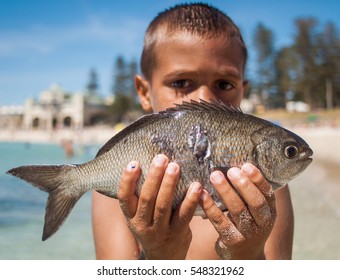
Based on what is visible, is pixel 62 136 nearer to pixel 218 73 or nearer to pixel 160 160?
pixel 218 73

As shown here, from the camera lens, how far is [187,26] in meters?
2.61

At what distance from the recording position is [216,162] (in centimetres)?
181

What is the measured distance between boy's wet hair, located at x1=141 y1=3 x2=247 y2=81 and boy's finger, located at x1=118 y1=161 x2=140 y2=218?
1.09 meters

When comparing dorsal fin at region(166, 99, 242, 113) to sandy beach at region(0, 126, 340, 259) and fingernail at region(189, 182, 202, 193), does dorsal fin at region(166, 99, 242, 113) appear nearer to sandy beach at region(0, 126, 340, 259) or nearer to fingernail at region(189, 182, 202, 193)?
fingernail at region(189, 182, 202, 193)

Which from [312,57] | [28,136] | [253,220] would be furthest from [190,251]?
[28,136]

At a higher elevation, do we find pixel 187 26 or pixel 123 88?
pixel 123 88

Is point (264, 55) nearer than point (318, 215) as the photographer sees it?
No

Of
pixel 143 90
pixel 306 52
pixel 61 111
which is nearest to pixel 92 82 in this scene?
pixel 61 111

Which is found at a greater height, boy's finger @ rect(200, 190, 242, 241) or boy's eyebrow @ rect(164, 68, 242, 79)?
boy's eyebrow @ rect(164, 68, 242, 79)

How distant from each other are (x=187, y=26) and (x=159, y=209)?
1.27 m

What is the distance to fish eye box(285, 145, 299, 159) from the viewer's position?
6.19ft

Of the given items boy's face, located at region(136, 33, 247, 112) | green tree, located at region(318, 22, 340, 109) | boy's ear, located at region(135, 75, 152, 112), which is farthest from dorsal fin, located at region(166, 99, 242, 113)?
green tree, located at region(318, 22, 340, 109)

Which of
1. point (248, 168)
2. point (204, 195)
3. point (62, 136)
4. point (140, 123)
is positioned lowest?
point (204, 195)
